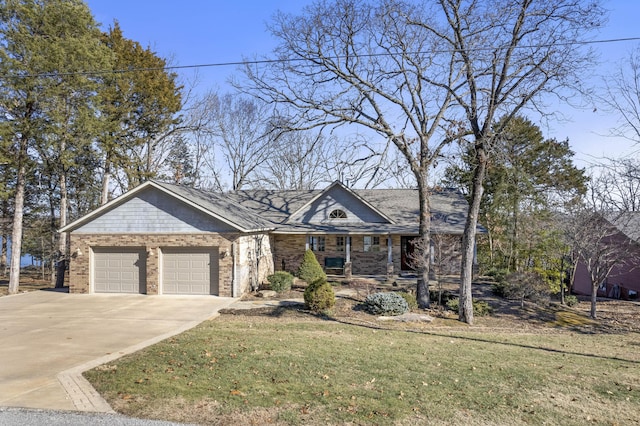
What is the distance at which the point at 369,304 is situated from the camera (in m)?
15.0

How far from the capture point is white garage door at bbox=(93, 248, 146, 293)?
1844 centimetres

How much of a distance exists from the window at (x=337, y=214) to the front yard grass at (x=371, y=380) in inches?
549

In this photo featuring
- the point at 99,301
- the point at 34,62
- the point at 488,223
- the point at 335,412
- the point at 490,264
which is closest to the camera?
the point at 335,412

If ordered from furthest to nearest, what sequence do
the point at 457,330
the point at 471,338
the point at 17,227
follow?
the point at 17,227 < the point at 457,330 < the point at 471,338

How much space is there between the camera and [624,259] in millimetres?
18984

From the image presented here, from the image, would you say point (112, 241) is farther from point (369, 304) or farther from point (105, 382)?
point (105, 382)

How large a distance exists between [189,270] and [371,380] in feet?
41.5

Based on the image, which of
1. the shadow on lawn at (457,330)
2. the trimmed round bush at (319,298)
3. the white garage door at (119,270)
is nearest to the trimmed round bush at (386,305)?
the shadow on lawn at (457,330)

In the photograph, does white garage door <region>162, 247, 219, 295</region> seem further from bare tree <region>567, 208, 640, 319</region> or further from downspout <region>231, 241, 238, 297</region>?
bare tree <region>567, 208, 640, 319</region>

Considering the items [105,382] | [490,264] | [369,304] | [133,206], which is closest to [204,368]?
[105,382]

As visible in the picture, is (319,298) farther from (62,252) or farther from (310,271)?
(62,252)

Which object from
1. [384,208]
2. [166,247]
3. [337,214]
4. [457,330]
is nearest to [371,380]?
[457,330]

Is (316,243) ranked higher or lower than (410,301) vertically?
higher

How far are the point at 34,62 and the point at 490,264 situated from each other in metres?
26.2
